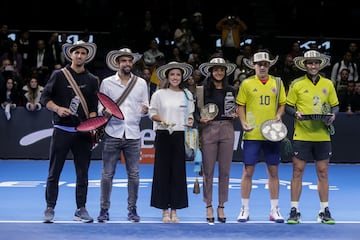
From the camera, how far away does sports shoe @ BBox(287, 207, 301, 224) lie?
36.1 feet

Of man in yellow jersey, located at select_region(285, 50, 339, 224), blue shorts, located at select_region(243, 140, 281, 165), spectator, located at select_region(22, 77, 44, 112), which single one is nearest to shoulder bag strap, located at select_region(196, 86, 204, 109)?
blue shorts, located at select_region(243, 140, 281, 165)

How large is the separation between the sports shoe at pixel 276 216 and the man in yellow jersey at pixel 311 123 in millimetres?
141

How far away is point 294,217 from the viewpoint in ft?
36.3

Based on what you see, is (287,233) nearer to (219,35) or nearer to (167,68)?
(167,68)

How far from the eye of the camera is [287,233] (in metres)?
10.3

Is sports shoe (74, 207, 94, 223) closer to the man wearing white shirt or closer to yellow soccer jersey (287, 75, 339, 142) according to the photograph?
the man wearing white shirt

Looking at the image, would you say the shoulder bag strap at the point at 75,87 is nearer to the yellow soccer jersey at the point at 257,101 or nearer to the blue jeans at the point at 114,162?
the blue jeans at the point at 114,162

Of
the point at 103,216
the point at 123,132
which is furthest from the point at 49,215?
the point at 123,132

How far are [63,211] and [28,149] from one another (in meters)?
7.04

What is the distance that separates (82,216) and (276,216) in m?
2.55

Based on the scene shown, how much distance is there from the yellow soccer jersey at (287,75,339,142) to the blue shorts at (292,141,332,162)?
2.5 inches

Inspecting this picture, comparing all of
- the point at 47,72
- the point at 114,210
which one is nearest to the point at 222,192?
the point at 114,210

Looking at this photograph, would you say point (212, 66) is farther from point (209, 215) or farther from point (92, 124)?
point (209, 215)

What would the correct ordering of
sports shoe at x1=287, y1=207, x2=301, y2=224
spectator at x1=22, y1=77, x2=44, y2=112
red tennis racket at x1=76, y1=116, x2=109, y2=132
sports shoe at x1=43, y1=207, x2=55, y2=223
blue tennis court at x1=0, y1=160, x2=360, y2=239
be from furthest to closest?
spectator at x1=22, y1=77, x2=44, y2=112 < sports shoe at x1=287, y1=207, x2=301, y2=224 < sports shoe at x1=43, y1=207, x2=55, y2=223 < red tennis racket at x1=76, y1=116, x2=109, y2=132 < blue tennis court at x1=0, y1=160, x2=360, y2=239
